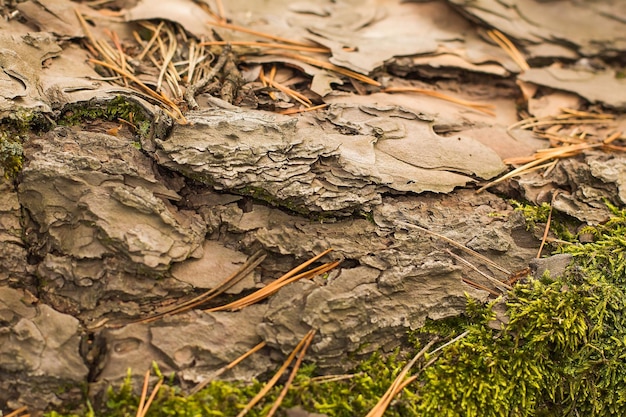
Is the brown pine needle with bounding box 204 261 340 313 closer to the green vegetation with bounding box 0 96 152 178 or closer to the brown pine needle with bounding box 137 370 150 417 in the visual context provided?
the brown pine needle with bounding box 137 370 150 417

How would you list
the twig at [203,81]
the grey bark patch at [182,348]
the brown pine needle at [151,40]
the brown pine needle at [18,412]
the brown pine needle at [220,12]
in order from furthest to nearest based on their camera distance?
the brown pine needle at [220,12] → the brown pine needle at [151,40] → the twig at [203,81] → the grey bark patch at [182,348] → the brown pine needle at [18,412]

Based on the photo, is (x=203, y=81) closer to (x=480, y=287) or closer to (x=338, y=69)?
(x=338, y=69)

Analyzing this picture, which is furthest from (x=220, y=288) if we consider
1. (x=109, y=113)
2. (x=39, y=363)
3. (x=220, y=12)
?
(x=220, y=12)

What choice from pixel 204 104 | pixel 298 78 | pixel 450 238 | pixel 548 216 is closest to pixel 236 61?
pixel 298 78

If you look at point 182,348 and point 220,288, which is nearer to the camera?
point 182,348

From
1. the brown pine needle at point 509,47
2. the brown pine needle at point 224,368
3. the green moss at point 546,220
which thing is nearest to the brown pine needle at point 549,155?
the green moss at point 546,220

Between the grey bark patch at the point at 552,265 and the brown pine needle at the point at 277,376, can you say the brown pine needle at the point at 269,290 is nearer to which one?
the brown pine needle at the point at 277,376

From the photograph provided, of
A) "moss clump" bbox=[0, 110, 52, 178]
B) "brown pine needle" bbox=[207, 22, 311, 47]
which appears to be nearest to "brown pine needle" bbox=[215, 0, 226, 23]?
"brown pine needle" bbox=[207, 22, 311, 47]
